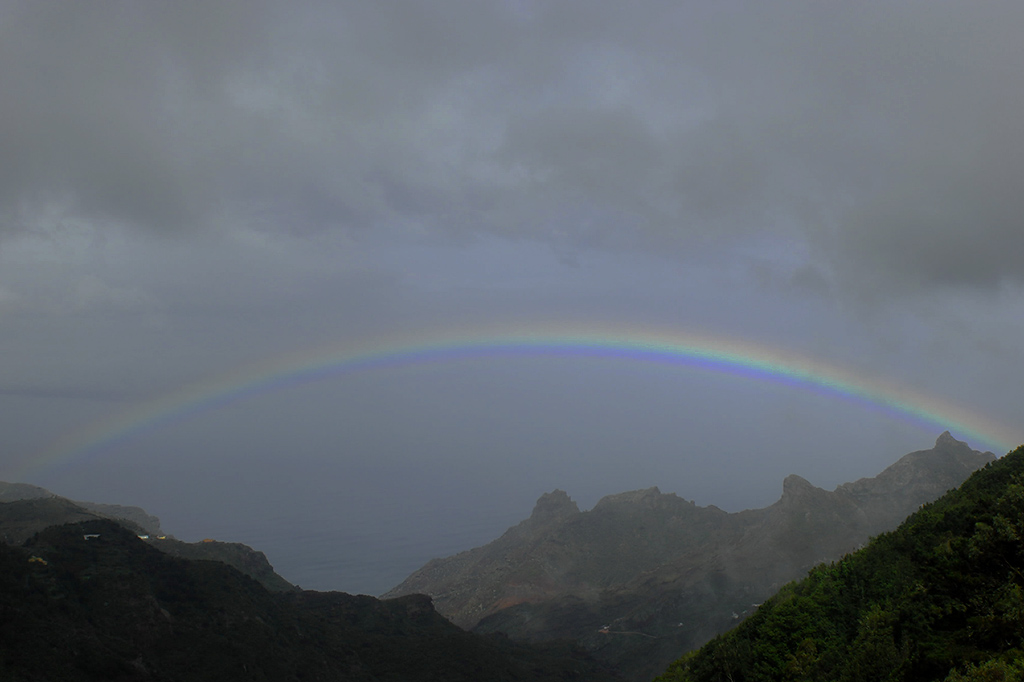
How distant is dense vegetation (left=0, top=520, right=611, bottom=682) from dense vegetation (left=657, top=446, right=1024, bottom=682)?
49723 millimetres

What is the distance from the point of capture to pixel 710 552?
144 meters

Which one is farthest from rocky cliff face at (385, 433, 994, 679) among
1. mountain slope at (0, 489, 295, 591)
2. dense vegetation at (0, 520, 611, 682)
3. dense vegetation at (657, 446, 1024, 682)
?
dense vegetation at (657, 446, 1024, 682)

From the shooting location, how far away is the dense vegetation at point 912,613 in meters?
31.2

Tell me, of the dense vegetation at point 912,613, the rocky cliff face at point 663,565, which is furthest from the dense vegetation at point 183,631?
the dense vegetation at point 912,613

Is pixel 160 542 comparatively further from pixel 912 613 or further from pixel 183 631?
pixel 912 613

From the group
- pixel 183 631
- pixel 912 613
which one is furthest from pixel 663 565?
pixel 912 613

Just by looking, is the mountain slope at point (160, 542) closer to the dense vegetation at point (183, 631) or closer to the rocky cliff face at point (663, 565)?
the dense vegetation at point (183, 631)

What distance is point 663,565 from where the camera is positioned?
14762 cm

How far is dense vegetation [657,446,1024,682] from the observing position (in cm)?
3125

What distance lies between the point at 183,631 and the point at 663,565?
4475 inches

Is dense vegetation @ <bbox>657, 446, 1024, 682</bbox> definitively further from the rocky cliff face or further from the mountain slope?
the mountain slope

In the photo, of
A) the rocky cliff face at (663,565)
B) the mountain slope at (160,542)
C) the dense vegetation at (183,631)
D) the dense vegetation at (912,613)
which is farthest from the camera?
the rocky cliff face at (663,565)

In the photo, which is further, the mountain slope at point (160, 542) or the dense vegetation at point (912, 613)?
the mountain slope at point (160, 542)

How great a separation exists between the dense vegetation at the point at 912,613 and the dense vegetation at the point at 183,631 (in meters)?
49.7
